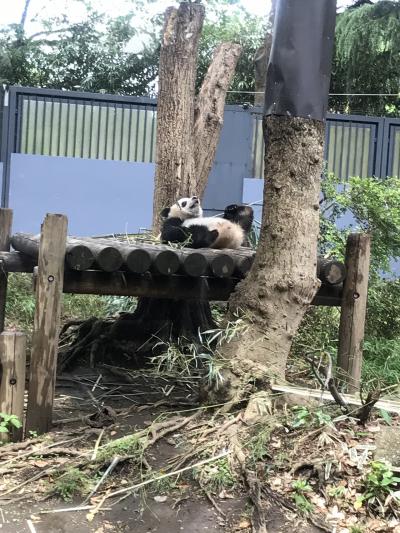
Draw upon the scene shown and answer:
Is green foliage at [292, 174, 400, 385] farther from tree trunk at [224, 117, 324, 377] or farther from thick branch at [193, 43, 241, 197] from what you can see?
tree trunk at [224, 117, 324, 377]

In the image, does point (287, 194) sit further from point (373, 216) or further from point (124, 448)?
point (373, 216)

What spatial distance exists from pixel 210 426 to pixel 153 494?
68 cm

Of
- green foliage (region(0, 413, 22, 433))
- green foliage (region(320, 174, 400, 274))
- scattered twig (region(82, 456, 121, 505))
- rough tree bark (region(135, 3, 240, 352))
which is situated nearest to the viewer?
scattered twig (region(82, 456, 121, 505))

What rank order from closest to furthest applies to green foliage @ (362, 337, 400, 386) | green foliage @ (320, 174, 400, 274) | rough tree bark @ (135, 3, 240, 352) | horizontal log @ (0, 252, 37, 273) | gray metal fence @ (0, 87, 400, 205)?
horizontal log @ (0, 252, 37, 273), green foliage @ (362, 337, 400, 386), rough tree bark @ (135, 3, 240, 352), green foliage @ (320, 174, 400, 274), gray metal fence @ (0, 87, 400, 205)

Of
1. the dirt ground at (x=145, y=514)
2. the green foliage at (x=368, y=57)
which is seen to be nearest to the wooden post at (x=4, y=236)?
the dirt ground at (x=145, y=514)

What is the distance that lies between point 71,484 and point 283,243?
1.99m

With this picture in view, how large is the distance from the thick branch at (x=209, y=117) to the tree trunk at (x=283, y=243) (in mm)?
3081

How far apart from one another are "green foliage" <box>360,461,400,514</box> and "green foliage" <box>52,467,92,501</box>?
1.47 meters

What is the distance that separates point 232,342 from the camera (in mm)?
4457

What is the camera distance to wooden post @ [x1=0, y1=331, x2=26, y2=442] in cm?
426

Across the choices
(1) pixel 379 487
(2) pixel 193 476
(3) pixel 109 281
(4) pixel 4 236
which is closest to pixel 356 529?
(1) pixel 379 487

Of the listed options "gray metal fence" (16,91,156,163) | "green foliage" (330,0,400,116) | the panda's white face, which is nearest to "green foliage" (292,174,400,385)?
the panda's white face

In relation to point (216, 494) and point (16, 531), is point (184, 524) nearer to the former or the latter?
point (216, 494)

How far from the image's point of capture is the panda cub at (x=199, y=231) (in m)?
5.92
